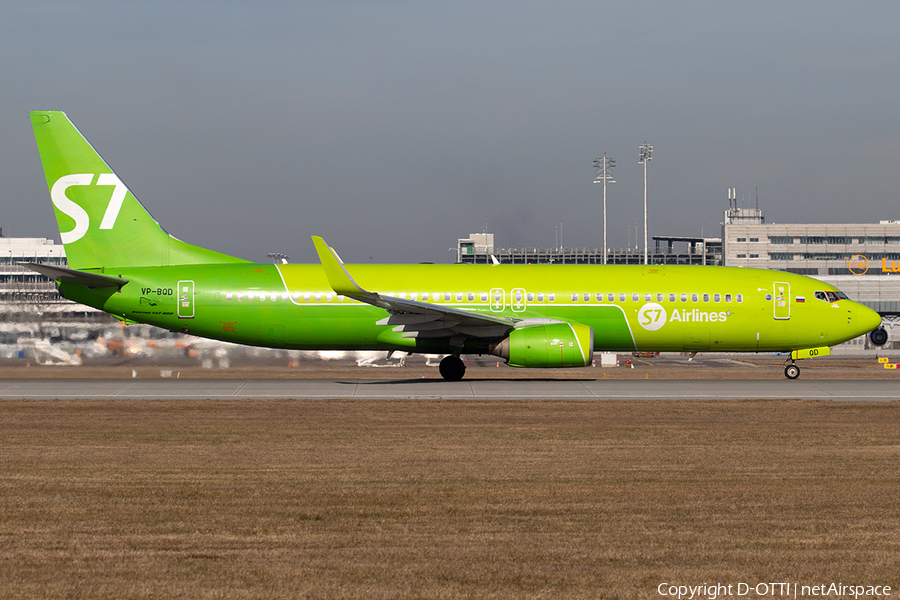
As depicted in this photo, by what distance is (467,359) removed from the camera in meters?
52.3

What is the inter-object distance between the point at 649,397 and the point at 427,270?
9.56 metres

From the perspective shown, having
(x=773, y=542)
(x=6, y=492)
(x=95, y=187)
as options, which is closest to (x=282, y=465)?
(x=6, y=492)

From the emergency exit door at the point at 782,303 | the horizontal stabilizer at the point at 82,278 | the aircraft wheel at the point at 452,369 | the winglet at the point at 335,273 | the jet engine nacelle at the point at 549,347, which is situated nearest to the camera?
the winglet at the point at 335,273

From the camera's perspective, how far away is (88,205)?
30.5m

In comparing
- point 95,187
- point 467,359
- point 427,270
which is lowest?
point 467,359

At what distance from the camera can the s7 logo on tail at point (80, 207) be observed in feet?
99.8

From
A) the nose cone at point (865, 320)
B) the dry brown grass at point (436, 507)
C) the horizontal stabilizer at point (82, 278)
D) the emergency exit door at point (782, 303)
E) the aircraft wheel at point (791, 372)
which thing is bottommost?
the aircraft wheel at point (791, 372)

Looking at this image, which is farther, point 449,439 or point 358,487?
point 449,439

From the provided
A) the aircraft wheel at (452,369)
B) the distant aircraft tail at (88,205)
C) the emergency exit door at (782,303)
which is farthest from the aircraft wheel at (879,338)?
the distant aircraft tail at (88,205)

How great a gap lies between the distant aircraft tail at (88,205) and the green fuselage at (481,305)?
914mm

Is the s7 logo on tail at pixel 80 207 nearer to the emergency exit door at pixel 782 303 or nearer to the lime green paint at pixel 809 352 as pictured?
the emergency exit door at pixel 782 303

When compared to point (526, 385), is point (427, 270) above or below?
above

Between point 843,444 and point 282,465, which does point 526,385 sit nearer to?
point 843,444

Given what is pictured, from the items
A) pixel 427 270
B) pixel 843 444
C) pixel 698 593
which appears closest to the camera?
pixel 698 593
